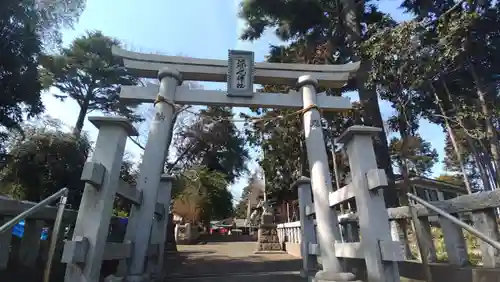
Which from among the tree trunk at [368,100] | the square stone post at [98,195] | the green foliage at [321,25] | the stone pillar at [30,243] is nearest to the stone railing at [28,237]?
the stone pillar at [30,243]

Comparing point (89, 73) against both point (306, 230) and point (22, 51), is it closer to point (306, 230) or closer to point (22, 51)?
point (22, 51)

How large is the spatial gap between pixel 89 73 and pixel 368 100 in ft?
44.3

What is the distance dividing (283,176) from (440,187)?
36.6ft

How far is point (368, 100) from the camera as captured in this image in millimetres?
6656

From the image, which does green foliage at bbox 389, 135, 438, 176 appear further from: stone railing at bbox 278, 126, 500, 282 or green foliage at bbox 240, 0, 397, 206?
stone railing at bbox 278, 126, 500, 282

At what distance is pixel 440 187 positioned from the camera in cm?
1953

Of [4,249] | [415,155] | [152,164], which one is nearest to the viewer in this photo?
[4,249]

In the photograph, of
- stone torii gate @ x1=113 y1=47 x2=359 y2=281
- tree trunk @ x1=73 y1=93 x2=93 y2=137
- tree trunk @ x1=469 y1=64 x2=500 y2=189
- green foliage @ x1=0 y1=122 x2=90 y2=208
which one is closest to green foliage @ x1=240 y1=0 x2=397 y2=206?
stone torii gate @ x1=113 y1=47 x2=359 y2=281

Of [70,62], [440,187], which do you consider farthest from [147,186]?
[440,187]

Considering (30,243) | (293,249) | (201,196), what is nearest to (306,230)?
(30,243)

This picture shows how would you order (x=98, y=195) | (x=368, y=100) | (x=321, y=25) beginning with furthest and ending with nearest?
1. (x=321, y=25)
2. (x=368, y=100)
3. (x=98, y=195)

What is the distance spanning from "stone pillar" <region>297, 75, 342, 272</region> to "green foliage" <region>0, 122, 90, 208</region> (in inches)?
331

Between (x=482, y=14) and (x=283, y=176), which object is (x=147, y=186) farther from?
(x=283, y=176)

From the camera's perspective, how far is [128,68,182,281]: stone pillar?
3.27m
